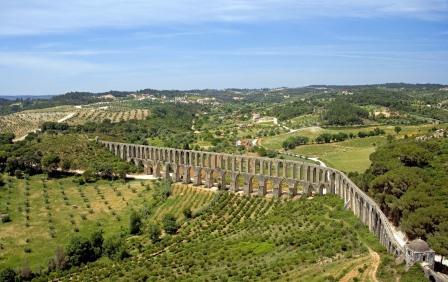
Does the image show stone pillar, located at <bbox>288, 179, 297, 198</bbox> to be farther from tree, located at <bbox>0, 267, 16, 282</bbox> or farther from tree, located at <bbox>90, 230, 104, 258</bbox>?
tree, located at <bbox>0, 267, 16, 282</bbox>

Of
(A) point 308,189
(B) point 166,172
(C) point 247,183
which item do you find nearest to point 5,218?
(B) point 166,172

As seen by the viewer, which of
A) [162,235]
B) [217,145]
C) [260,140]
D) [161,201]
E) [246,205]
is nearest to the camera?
[162,235]

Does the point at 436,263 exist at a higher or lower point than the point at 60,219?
higher

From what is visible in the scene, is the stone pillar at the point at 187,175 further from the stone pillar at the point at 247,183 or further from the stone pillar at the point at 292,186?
the stone pillar at the point at 292,186

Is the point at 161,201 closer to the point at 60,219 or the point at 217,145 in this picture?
the point at 60,219

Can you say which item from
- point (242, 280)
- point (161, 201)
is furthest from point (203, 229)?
point (242, 280)

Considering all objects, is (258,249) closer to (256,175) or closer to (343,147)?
(256,175)
